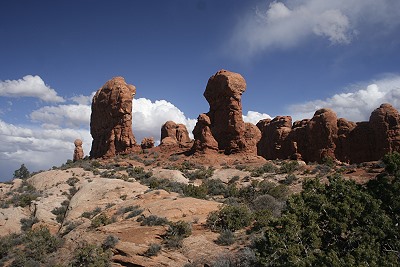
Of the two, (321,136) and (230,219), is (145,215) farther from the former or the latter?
(321,136)

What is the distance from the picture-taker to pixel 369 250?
9.40 metres

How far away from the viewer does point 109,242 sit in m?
15.4

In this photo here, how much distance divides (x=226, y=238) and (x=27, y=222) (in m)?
A: 17.0

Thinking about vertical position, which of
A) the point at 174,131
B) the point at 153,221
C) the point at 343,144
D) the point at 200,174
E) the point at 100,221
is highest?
the point at 174,131

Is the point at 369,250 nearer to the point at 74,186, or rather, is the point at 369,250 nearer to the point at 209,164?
the point at 74,186

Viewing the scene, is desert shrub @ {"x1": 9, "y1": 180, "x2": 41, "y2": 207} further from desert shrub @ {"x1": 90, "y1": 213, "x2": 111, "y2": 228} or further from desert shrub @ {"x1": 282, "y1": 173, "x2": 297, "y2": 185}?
desert shrub @ {"x1": 282, "y1": 173, "x2": 297, "y2": 185}

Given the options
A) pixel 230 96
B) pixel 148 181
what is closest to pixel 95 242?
pixel 148 181

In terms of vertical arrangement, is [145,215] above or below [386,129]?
below

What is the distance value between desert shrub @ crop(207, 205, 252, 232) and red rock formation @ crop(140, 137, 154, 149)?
137ft

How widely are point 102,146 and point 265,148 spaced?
2769 cm

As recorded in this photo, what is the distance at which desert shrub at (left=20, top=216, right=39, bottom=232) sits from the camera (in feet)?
79.7

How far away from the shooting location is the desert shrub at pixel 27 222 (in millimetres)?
24297

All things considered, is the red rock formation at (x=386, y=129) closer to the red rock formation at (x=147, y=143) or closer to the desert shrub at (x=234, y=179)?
the desert shrub at (x=234, y=179)

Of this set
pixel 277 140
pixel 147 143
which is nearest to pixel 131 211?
pixel 147 143
